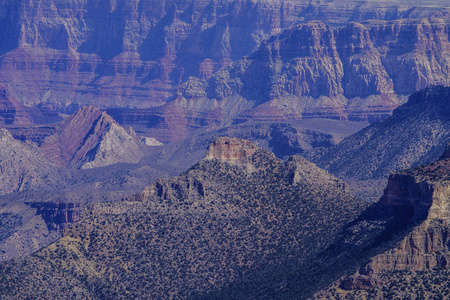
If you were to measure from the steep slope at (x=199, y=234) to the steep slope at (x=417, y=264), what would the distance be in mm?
18546

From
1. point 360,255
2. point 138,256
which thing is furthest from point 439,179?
point 138,256

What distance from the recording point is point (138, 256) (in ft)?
554

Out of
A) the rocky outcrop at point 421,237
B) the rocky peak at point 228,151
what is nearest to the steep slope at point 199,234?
the rocky peak at point 228,151

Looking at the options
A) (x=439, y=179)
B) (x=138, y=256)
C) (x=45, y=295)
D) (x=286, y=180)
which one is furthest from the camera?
(x=286, y=180)

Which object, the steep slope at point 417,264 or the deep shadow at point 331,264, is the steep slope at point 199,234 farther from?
the steep slope at point 417,264

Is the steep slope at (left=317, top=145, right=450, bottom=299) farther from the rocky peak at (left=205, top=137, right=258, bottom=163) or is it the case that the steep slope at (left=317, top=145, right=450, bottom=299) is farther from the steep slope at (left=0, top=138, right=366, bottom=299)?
the rocky peak at (left=205, top=137, right=258, bottom=163)

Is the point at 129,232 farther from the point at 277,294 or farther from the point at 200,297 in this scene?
the point at 277,294

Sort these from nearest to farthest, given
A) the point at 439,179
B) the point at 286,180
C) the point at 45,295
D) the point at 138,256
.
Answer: the point at 439,179, the point at 45,295, the point at 138,256, the point at 286,180

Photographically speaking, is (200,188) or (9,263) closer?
(9,263)

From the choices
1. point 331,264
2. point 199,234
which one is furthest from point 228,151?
point 331,264

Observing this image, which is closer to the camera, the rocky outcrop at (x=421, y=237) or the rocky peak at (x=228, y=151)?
the rocky outcrop at (x=421, y=237)

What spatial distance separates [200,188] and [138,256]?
14.3m

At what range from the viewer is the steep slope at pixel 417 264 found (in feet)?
427

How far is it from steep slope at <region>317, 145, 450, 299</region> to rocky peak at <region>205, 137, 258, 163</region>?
162ft
